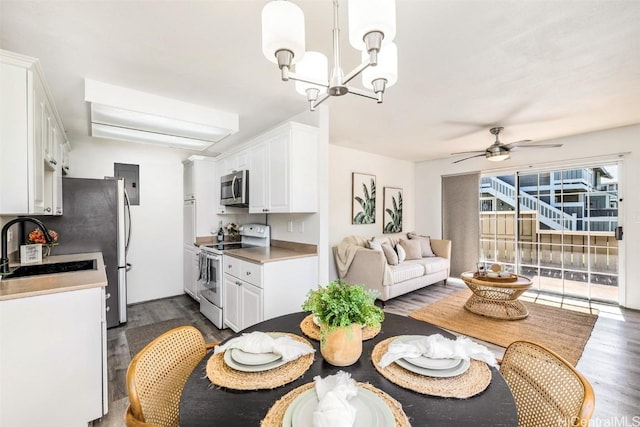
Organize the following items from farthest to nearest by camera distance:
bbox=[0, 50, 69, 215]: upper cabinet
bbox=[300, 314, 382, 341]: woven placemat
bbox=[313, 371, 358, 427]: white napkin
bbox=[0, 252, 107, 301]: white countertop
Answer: bbox=[0, 50, 69, 215]: upper cabinet
bbox=[0, 252, 107, 301]: white countertop
bbox=[300, 314, 382, 341]: woven placemat
bbox=[313, 371, 358, 427]: white napkin

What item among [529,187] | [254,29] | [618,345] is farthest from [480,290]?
[254,29]

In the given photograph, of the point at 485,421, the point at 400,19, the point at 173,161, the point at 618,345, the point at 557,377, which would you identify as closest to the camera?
the point at 485,421

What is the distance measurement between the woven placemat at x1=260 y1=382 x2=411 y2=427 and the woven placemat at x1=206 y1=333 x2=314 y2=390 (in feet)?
0.24

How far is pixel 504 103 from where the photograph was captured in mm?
2850

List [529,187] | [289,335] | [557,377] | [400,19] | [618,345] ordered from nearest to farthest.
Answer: [557,377]
[289,335]
[400,19]
[618,345]
[529,187]

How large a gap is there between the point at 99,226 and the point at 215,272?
1.40m

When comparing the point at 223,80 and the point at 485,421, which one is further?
the point at 223,80

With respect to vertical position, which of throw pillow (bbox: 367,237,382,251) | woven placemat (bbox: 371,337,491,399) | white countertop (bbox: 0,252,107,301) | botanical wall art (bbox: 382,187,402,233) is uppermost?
botanical wall art (bbox: 382,187,402,233)

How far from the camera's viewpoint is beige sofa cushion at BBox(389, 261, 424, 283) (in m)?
4.00

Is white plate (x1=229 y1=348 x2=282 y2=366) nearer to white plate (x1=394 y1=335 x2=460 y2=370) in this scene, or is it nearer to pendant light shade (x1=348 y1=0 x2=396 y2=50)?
white plate (x1=394 y1=335 x2=460 y2=370)

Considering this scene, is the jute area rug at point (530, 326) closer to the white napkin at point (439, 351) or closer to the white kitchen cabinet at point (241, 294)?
the white kitchen cabinet at point (241, 294)

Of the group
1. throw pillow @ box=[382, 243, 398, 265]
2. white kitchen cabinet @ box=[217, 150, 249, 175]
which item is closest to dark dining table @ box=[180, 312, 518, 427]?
white kitchen cabinet @ box=[217, 150, 249, 175]

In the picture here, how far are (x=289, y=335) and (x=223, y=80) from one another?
2045mm

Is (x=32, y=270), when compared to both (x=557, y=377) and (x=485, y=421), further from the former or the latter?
(x=557, y=377)
